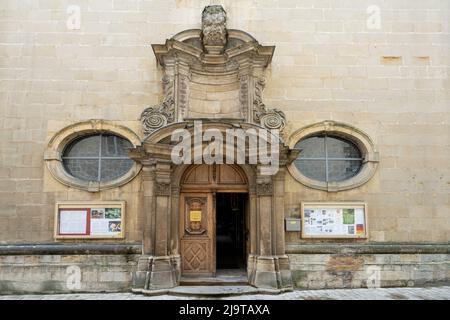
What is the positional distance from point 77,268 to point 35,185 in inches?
Answer: 78.6

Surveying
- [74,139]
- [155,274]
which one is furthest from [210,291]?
[74,139]

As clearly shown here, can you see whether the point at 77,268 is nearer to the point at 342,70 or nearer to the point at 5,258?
the point at 5,258

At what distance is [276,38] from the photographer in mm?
8367

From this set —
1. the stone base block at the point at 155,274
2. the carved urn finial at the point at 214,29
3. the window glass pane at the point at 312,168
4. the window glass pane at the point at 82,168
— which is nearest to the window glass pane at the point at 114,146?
the window glass pane at the point at 82,168

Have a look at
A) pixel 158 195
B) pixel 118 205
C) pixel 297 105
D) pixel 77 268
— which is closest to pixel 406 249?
pixel 297 105

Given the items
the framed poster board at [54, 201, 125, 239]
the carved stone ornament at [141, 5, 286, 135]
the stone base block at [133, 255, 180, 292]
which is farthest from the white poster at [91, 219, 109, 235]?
the carved stone ornament at [141, 5, 286, 135]

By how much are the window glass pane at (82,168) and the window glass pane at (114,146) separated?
33cm

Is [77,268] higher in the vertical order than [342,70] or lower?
lower

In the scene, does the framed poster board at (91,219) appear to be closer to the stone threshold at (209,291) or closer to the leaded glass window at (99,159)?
the leaded glass window at (99,159)

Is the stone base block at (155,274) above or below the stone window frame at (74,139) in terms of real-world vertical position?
below

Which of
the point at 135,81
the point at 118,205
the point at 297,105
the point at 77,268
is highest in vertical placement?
the point at 135,81

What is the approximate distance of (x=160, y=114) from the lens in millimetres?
7812

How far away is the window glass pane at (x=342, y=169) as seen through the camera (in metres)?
8.12

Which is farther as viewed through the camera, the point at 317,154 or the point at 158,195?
the point at 317,154
